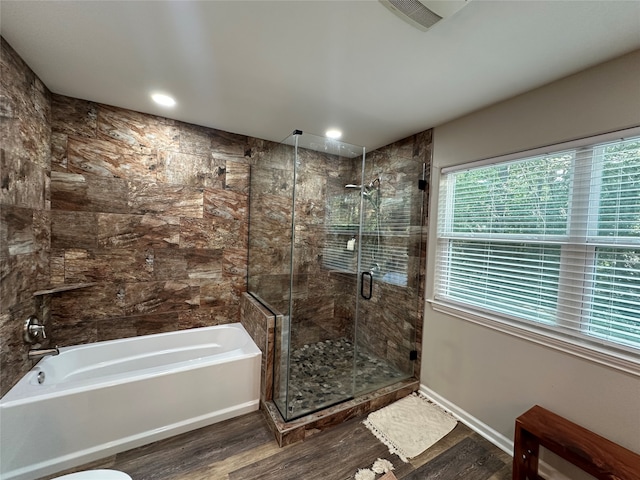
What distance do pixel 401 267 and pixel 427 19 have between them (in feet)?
6.89

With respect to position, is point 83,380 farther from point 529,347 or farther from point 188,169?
point 529,347

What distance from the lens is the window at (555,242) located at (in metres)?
1.40

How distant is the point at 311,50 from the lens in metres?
1.44

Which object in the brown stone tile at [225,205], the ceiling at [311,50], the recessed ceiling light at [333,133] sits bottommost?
the brown stone tile at [225,205]

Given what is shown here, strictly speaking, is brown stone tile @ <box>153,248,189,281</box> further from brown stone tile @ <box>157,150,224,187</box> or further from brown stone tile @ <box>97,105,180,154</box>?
brown stone tile @ <box>97,105,180,154</box>

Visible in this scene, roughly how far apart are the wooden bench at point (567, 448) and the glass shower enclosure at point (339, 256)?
109cm

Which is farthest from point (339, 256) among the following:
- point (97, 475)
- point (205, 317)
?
point (97, 475)

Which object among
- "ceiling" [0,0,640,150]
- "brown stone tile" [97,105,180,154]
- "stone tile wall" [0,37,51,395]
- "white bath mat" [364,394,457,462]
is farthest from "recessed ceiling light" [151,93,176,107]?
"white bath mat" [364,394,457,462]

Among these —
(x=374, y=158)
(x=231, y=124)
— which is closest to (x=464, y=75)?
(x=374, y=158)

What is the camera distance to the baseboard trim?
1.56 m

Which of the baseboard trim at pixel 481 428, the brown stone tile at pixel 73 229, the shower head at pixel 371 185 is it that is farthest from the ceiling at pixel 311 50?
the baseboard trim at pixel 481 428

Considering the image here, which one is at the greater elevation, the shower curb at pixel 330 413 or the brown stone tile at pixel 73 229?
the brown stone tile at pixel 73 229

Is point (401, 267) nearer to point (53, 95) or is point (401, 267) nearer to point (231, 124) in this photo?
point (231, 124)

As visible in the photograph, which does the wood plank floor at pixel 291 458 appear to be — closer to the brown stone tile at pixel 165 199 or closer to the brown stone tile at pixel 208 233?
the brown stone tile at pixel 208 233
